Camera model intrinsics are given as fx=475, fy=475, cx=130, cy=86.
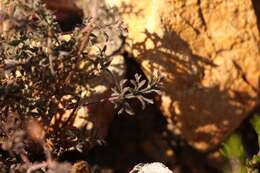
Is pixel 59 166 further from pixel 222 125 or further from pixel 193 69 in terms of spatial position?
pixel 222 125

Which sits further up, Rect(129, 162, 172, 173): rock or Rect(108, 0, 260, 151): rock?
Rect(108, 0, 260, 151): rock

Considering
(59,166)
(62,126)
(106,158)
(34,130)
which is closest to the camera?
(59,166)

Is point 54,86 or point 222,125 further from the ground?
point 54,86

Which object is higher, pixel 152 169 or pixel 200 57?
pixel 200 57

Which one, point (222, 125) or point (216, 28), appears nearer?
point (216, 28)

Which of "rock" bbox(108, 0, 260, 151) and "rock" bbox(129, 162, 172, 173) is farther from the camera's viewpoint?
"rock" bbox(108, 0, 260, 151)

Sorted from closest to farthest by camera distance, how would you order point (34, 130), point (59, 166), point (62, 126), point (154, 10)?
point (59, 166) → point (34, 130) → point (62, 126) → point (154, 10)

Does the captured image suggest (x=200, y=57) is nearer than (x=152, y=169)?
No

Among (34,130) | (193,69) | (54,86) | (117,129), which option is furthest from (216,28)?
(34,130)
